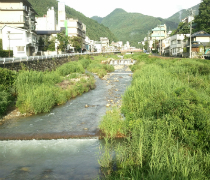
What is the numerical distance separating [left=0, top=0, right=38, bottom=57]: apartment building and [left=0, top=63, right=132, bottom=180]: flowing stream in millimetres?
29902

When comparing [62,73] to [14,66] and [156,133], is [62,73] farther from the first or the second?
[156,133]

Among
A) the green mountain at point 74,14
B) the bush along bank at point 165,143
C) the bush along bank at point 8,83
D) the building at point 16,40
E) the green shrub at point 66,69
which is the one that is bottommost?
the bush along bank at point 165,143

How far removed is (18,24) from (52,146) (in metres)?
42.9

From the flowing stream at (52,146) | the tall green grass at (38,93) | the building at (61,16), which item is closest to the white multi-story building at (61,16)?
the building at (61,16)

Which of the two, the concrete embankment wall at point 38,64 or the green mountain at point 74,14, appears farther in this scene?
the green mountain at point 74,14

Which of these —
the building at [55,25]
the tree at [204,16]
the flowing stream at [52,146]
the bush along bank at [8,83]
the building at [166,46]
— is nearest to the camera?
the flowing stream at [52,146]

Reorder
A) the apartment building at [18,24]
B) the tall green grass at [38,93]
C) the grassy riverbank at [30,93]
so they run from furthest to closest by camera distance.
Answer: the apartment building at [18,24] → the tall green grass at [38,93] → the grassy riverbank at [30,93]

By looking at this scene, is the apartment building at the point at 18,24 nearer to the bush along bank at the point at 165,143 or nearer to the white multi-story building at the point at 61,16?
the bush along bank at the point at 165,143

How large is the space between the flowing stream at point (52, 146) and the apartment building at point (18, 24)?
29902mm

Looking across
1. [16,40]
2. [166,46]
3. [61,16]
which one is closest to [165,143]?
[16,40]

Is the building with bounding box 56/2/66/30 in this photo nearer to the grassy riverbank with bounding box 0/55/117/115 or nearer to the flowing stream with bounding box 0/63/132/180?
the grassy riverbank with bounding box 0/55/117/115

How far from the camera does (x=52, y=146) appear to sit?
1020 centimetres

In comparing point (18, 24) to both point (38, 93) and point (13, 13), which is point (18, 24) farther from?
point (38, 93)

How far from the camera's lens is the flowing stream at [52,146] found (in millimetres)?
8070
